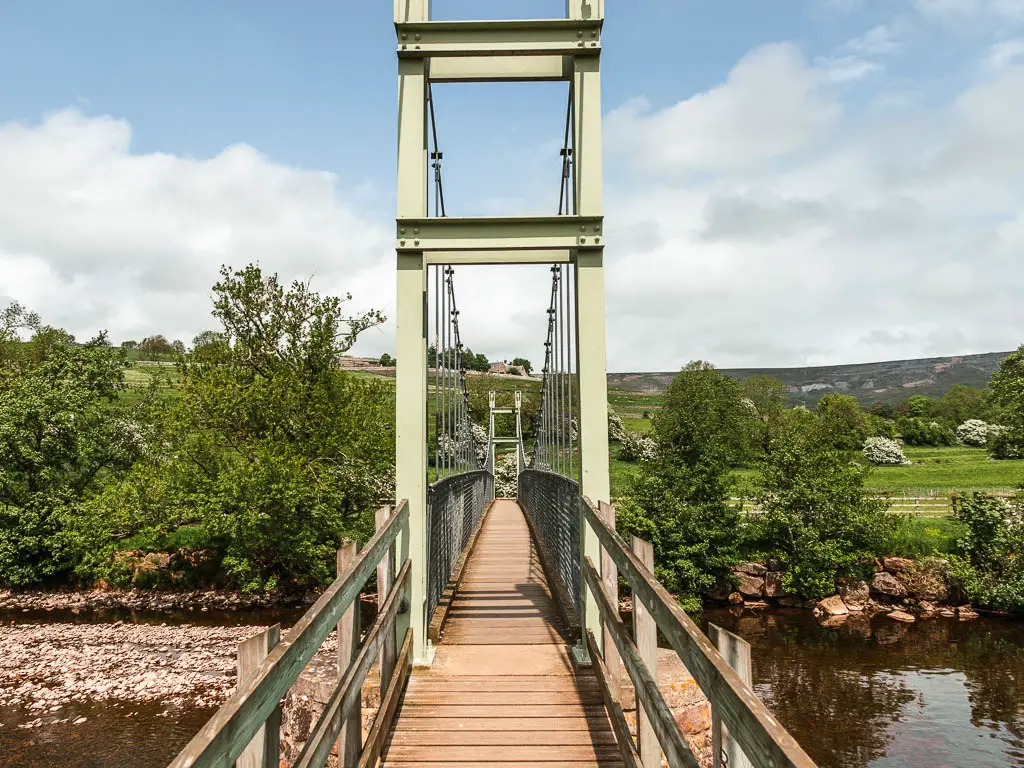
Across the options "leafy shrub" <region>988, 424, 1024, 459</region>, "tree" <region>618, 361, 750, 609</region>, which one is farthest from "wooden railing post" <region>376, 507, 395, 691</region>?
"leafy shrub" <region>988, 424, 1024, 459</region>

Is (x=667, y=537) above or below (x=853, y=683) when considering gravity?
above

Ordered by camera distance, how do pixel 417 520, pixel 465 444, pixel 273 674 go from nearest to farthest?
pixel 273 674, pixel 417 520, pixel 465 444

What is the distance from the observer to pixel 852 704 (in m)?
11.8

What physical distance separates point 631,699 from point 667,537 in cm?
1736

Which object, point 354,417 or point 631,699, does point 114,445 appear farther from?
point 631,699

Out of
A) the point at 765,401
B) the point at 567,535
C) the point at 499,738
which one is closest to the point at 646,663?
the point at 499,738

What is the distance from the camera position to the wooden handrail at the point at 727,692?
1.13 metres

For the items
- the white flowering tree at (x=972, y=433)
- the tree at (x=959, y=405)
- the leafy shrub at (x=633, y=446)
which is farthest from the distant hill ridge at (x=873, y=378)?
the leafy shrub at (x=633, y=446)

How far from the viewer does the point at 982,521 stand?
19500 mm

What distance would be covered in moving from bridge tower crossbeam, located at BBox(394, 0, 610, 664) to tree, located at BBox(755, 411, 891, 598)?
1736cm

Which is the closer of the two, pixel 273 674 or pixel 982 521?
pixel 273 674

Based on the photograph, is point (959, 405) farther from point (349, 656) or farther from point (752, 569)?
point (349, 656)

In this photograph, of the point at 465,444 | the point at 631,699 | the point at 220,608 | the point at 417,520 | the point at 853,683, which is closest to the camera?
the point at 631,699

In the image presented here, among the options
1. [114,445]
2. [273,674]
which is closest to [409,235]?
[273,674]
